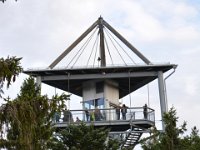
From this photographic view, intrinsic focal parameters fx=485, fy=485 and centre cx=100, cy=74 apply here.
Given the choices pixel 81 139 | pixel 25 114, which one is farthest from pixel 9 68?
pixel 81 139

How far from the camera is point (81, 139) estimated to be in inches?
1009

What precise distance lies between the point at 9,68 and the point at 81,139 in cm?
1616

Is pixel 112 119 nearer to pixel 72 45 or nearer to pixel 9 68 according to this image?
pixel 72 45

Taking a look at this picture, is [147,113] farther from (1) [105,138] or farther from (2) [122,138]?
(1) [105,138]

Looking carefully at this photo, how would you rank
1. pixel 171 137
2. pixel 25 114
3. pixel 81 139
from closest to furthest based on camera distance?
pixel 25 114 → pixel 171 137 → pixel 81 139

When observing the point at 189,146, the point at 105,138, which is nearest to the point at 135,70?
the point at 105,138

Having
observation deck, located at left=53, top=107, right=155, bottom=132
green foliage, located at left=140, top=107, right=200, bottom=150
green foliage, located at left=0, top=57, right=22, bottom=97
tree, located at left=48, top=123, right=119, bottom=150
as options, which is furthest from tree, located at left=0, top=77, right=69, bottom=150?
observation deck, located at left=53, top=107, right=155, bottom=132

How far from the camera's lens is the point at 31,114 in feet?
32.4

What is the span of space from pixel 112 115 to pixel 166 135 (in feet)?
40.0

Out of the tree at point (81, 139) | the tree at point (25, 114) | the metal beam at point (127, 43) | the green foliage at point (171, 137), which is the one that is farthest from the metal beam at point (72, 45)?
the tree at point (25, 114)

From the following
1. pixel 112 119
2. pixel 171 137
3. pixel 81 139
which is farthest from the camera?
pixel 112 119

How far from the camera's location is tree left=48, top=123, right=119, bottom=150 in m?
25.6

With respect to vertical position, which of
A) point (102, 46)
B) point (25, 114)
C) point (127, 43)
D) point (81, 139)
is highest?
point (127, 43)

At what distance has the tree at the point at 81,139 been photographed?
84.1 feet
